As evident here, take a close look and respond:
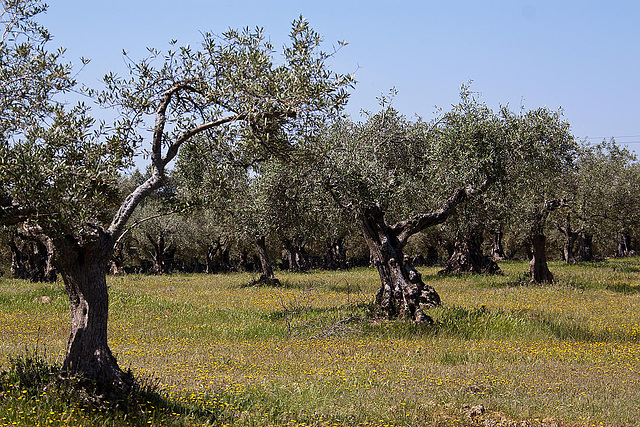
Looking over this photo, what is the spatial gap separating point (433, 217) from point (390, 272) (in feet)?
8.85

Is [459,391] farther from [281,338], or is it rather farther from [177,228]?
[177,228]

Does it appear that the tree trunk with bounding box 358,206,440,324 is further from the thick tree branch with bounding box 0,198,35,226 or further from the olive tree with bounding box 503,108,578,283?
the thick tree branch with bounding box 0,198,35,226

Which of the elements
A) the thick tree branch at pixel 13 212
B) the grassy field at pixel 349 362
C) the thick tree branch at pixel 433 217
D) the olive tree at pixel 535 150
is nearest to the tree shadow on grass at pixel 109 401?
the grassy field at pixel 349 362

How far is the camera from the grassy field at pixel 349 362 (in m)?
8.48

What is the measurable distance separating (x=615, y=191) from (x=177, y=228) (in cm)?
3701

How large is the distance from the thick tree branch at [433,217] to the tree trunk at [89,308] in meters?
12.2

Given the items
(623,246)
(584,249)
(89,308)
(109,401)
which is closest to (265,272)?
(89,308)

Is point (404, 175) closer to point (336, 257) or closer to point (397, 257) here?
point (397, 257)

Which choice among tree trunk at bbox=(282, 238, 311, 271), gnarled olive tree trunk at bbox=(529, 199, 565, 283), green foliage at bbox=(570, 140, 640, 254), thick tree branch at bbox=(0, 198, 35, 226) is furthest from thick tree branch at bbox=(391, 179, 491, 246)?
tree trunk at bbox=(282, 238, 311, 271)

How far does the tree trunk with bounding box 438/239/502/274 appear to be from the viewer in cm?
4072

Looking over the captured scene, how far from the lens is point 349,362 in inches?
490

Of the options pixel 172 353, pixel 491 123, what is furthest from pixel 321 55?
pixel 491 123

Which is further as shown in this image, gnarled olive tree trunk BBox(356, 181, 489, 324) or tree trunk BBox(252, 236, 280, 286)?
tree trunk BBox(252, 236, 280, 286)

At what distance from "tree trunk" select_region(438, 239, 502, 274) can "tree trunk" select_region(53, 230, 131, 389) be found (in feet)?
113
